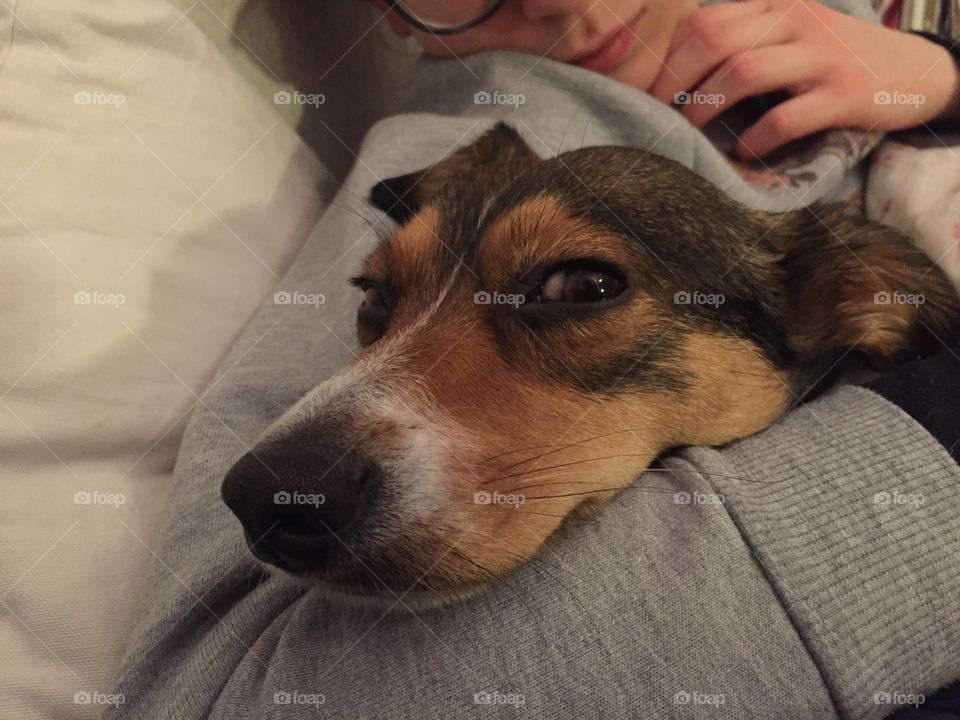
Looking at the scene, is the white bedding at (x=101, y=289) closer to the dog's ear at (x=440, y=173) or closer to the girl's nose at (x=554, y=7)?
the dog's ear at (x=440, y=173)

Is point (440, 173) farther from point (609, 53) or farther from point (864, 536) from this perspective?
point (864, 536)

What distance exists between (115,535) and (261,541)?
33.0 inches

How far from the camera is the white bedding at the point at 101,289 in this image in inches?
63.1

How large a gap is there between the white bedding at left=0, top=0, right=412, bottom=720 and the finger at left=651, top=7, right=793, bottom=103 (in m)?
1.70

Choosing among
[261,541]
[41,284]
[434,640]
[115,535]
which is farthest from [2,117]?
[434,640]

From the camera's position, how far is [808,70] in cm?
234

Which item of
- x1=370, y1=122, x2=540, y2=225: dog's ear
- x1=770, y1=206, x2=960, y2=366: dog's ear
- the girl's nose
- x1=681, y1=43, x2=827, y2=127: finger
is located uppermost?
the girl's nose

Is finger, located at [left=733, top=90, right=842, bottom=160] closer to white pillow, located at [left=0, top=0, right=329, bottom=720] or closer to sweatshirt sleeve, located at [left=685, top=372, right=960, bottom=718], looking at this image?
sweatshirt sleeve, located at [left=685, top=372, right=960, bottom=718]

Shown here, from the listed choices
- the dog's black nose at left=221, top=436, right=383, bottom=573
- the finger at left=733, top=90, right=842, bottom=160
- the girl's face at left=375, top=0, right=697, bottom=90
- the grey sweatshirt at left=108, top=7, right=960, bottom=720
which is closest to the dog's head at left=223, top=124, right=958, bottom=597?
the dog's black nose at left=221, top=436, right=383, bottom=573

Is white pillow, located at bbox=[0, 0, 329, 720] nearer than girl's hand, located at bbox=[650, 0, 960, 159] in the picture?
Yes

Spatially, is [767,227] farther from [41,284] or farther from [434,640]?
[41,284]

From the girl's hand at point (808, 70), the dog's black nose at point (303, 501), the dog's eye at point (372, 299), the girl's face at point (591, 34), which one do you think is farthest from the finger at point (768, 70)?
the dog's black nose at point (303, 501)

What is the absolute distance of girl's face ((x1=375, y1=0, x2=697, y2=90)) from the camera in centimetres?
235

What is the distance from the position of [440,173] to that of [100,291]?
1125 millimetres
